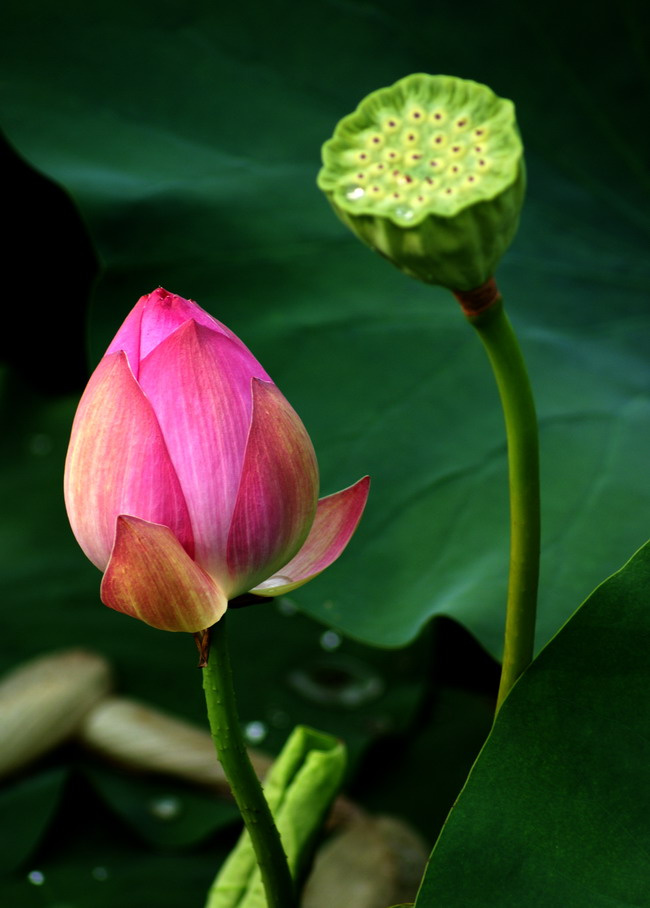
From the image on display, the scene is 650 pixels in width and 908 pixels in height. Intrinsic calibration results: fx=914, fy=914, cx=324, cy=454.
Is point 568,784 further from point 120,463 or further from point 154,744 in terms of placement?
point 154,744

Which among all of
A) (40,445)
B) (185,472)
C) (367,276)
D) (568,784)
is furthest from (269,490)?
(40,445)

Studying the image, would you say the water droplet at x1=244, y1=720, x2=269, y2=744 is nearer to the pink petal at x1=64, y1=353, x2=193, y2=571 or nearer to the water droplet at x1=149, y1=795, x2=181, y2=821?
the water droplet at x1=149, y1=795, x2=181, y2=821

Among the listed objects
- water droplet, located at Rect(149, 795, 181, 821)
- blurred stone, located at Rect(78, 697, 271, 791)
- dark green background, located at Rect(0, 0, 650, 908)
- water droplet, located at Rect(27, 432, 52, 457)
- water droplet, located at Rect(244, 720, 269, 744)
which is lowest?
water droplet, located at Rect(149, 795, 181, 821)

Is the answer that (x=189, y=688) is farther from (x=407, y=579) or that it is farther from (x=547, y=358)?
(x=547, y=358)

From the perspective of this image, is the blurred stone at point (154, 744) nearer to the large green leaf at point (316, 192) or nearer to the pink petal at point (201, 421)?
the large green leaf at point (316, 192)

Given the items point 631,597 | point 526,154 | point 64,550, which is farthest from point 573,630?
point 64,550

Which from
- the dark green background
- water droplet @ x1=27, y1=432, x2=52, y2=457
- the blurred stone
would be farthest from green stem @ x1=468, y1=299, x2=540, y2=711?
water droplet @ x1=27, y1=432, x2=52, y2=457

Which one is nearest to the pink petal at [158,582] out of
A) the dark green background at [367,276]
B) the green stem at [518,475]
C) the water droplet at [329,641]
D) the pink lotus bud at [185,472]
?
the pink lotus bud at [185,472]
